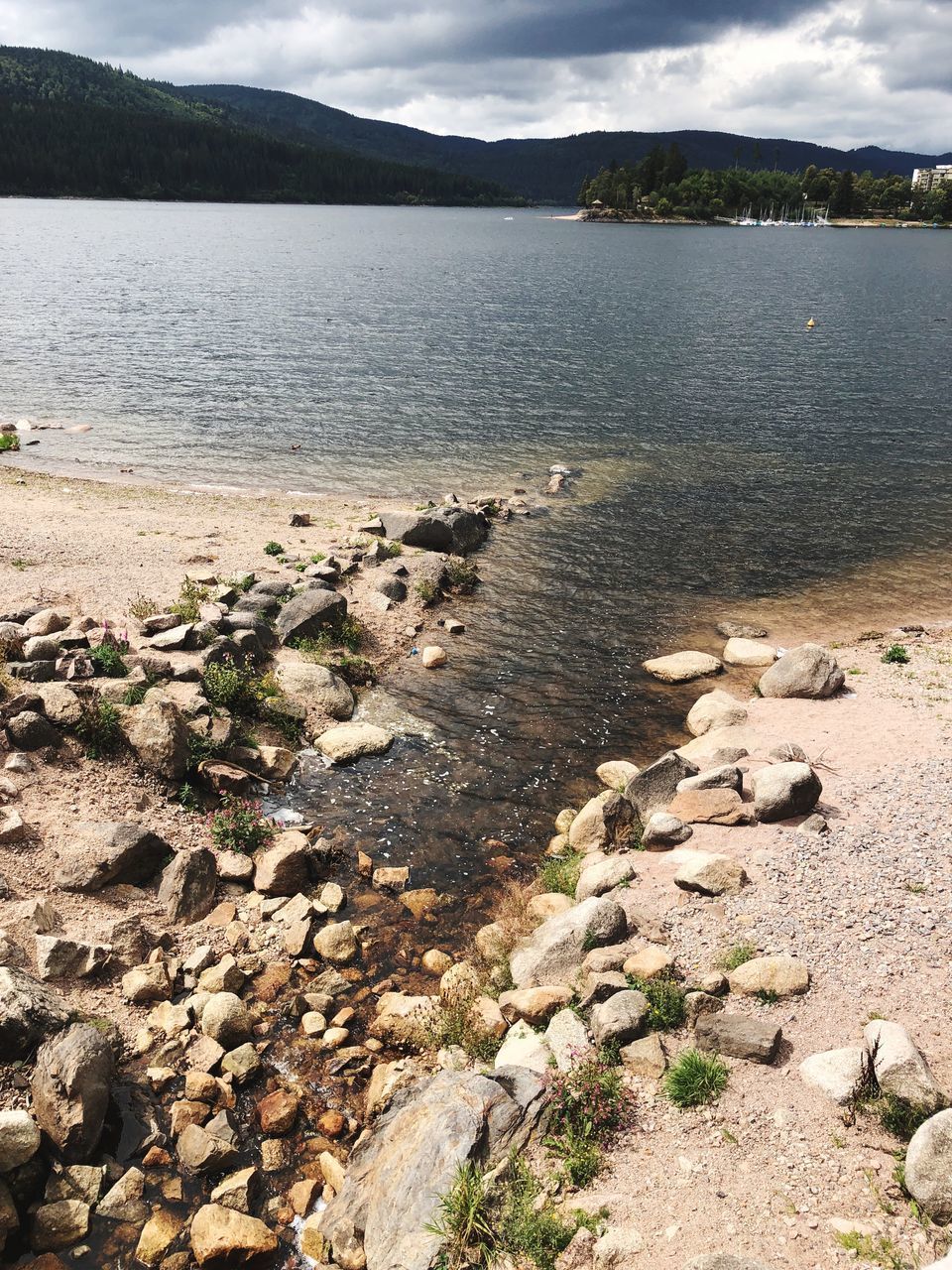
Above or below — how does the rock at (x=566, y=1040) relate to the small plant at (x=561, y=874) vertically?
above

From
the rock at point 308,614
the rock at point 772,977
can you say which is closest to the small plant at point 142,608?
the rock at point 308,614

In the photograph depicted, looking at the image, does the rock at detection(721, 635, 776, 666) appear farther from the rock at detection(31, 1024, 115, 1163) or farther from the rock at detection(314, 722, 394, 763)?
the rock at detection(31, 1024, 115, 1163)

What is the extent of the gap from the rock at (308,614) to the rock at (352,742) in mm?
3775

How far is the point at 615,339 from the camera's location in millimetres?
69438

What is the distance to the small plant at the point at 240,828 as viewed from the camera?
50.8 feet

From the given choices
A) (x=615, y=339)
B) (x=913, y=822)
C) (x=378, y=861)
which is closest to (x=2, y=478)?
→ (x=378, y=861)

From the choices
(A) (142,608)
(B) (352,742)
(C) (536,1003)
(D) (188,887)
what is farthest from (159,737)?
→ (C) (536,1003)

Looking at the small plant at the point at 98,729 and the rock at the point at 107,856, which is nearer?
the rock at the point at 107,856

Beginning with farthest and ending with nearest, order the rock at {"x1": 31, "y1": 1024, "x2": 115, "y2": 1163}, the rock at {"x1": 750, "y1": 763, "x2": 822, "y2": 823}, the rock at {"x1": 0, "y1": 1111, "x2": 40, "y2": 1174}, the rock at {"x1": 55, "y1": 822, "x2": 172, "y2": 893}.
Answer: the rock at {"x1": 750, "y1": 763, "x2": 822, "y2": 823} → the rock at {"x1": 55, "y1": 822, "x2": 172, "y2": 893} → the rock at {"x1": 31, "y1": 1024, "x2": 115, "y2": 1163} → the rock at {"x1": 0, "y1": 1111, "x2": 40, "y2": 1174}

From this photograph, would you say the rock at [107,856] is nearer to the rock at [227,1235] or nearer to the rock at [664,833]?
the rock at [227,1235]

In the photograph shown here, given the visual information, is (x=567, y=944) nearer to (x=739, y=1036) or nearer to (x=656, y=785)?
(x=739, y=1036)

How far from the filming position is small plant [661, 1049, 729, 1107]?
Answer: 9.58 meters

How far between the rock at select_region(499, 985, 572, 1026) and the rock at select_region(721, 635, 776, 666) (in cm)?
1417

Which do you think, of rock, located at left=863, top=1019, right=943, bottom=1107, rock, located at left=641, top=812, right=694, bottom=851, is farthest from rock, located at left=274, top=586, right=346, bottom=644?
rock, located at left=863, top=1019, right=943, bottom=1107
